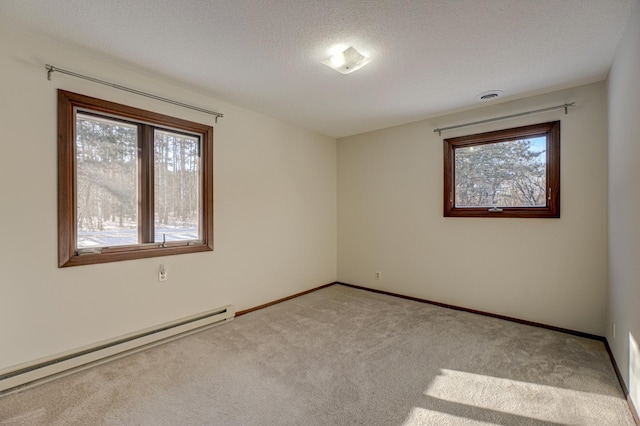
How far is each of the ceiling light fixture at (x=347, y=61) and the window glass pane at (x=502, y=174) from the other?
1.98 meters

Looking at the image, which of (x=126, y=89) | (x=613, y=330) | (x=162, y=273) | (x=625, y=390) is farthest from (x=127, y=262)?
(x=613, y=330)

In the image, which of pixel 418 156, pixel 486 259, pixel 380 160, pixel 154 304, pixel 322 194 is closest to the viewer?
pixel 154 304

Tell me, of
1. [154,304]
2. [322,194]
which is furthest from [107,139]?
[322,194]

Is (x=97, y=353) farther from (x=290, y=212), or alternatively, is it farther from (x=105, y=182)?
(x=290, y=212)

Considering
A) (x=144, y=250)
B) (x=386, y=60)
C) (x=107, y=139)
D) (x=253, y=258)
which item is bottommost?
(x=253, y=258)

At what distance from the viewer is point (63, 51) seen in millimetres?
2277

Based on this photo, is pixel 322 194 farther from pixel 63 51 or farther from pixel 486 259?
pixel 63 51

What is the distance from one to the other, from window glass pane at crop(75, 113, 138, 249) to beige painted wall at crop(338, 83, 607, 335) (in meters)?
3.06

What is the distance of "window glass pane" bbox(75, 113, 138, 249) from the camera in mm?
2445

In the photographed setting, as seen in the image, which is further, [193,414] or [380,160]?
[380,160]

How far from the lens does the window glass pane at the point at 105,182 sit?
8.02 ft

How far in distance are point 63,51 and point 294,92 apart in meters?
1.88

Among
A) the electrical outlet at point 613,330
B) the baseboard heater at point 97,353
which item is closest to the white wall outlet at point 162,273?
the baseboard heater at point 97,353

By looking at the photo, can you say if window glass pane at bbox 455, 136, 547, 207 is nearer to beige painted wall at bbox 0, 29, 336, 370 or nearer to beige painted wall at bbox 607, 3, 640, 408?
beige painted wall at bbox 607, 3, 640, 408
